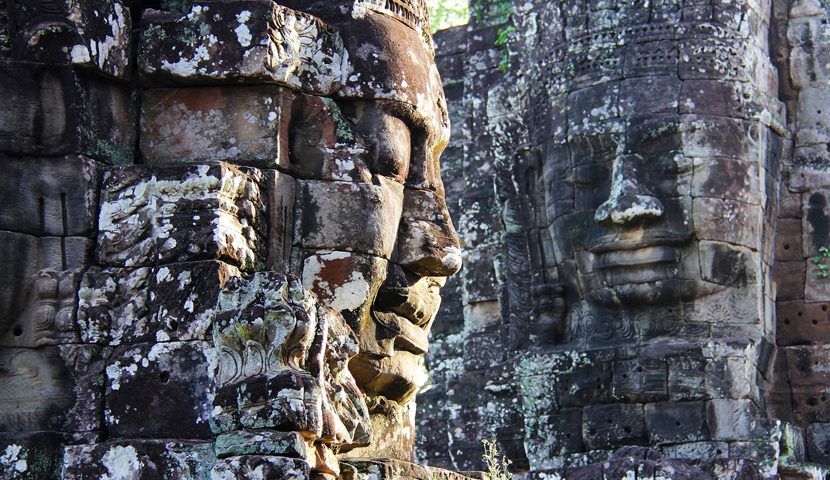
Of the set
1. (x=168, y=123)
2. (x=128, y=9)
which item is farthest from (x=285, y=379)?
(x=128, y=9)

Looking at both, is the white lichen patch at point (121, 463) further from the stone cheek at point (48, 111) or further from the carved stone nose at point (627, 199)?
the carved stone nose at point (627, 199)

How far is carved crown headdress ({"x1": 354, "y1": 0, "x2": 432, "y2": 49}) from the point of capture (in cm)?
670

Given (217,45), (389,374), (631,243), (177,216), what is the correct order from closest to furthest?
(177,216)
(217,45)
(389,374)
(631,243)

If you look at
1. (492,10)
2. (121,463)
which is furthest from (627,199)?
(121,463)

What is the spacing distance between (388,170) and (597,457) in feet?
23.4

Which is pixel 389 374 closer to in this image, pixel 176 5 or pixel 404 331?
pixel 404 331

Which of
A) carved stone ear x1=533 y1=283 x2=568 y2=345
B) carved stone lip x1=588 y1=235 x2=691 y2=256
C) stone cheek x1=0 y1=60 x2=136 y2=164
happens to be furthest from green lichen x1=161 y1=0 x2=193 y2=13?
carved stone ear x1=533 y1=283 x2=568 y2=345

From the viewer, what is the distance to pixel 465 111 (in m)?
16.1

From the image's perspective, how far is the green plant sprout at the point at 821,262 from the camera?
1358cm

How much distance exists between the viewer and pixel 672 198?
13.1m

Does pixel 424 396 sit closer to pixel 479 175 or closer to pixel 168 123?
pixel 479 175

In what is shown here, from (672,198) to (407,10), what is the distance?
674 centimetres

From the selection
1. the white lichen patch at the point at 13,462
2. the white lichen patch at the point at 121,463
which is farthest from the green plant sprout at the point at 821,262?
the white lichen patch at the point at 13,462

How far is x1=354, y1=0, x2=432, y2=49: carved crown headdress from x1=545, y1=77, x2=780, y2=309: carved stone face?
626 cm
